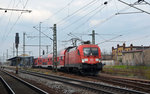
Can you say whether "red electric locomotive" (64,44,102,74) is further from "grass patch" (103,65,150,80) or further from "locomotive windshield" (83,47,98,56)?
"grass patch" (103,65,150,80)

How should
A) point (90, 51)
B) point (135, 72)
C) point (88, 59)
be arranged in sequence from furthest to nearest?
1. point (135, 72)
2. point (90, 51)
3. point (88, 59)

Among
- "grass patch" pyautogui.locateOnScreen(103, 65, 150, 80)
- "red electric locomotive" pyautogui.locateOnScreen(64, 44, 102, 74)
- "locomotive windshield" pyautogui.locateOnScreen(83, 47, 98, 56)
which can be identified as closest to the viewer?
"red electric locomotive" pyautogui.locateOnScreen(64, 44, 102, 74)

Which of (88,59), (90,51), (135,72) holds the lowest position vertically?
(135,72)

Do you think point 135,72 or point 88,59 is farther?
point 135,72

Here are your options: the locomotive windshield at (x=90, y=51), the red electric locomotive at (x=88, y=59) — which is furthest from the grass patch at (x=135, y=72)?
the locomotive windshield at (x=90, y=51)

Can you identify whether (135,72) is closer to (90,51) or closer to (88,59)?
(90,51)

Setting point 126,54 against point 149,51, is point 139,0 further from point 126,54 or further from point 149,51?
Answer: point 126,54

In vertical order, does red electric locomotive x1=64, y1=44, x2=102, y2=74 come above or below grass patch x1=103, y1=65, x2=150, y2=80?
above

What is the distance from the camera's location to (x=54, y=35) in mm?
31250

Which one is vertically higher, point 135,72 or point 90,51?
point 90,51

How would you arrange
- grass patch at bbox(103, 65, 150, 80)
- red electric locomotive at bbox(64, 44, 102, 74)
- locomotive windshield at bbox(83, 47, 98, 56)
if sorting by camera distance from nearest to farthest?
red electric locomotive at bbox(64, 44, 102, 74) → locomotive windshield at bbox(83, 47, 98, 56) → grass patch at bbox(103, 65, 150, 80)

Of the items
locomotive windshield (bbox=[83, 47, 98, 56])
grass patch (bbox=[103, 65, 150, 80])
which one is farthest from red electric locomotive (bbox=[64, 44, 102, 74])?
grass patch (bbox=[103, 65, 150, 80])

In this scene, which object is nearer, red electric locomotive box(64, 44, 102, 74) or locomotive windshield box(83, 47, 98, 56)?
red electric locomotive box(64, 44, 102, 74)

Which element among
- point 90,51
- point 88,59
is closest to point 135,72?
point 90,51
